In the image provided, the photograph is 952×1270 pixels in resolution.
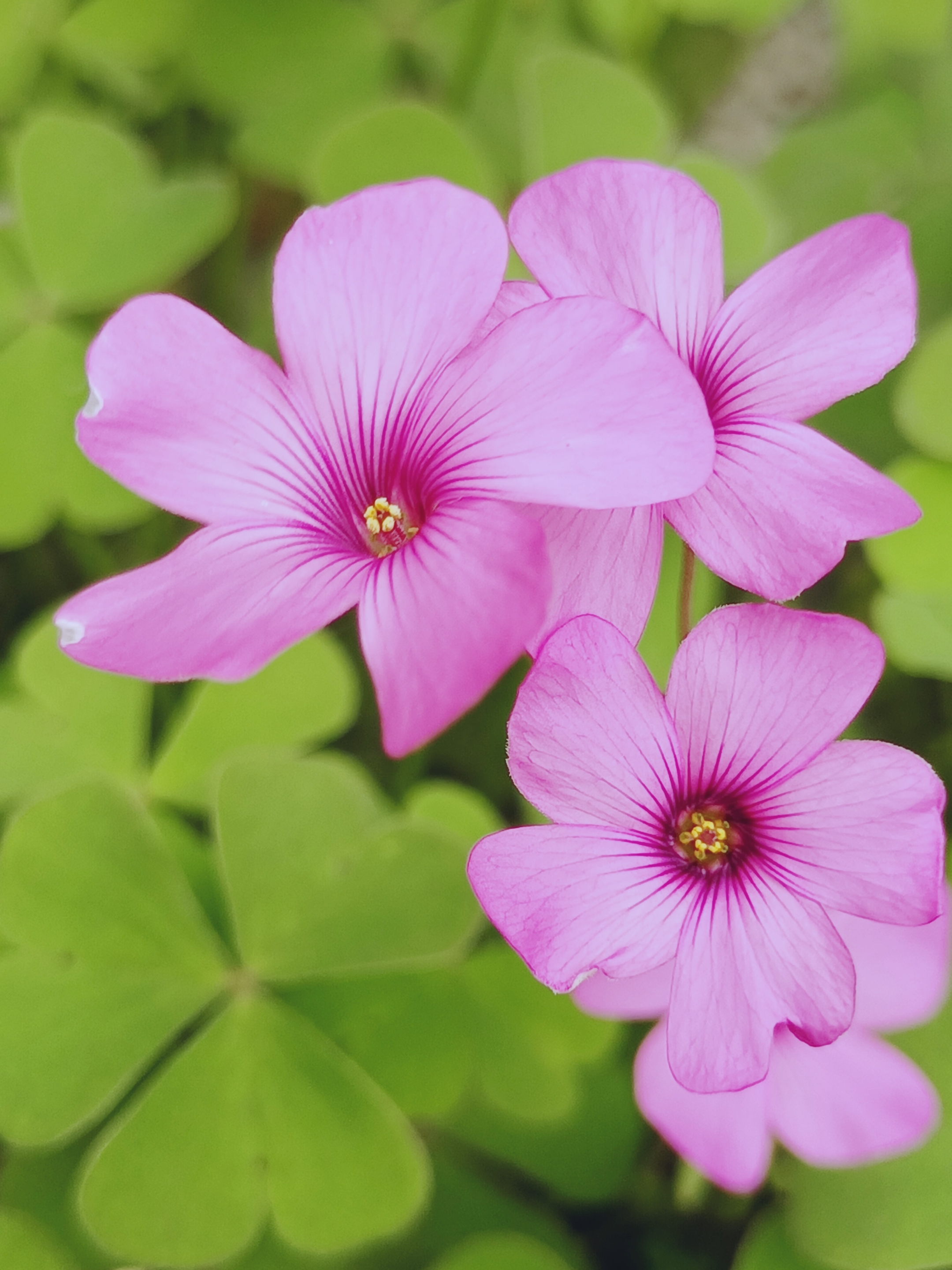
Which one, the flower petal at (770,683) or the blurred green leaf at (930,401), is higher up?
the flower petal at (770,683)

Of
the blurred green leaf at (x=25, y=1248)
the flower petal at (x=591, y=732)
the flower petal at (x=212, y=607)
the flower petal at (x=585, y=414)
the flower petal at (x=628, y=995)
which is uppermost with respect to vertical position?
the flower petal at (x=585, y=414)

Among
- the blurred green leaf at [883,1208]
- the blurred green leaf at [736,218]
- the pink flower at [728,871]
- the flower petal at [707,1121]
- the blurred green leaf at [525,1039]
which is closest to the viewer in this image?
the pink flower at [728,871]

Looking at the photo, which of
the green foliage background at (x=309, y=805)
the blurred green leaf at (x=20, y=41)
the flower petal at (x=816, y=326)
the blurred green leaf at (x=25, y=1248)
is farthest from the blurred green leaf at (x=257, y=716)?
the blurred green leaf at (x=20, y=41)

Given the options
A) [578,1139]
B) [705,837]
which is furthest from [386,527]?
[578,1139]

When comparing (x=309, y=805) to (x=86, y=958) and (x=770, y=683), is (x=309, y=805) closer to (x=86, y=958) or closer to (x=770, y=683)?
(x=86, y=958)

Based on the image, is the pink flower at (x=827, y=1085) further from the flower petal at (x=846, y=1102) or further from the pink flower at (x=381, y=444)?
the pink flower at (x=381, y=444)

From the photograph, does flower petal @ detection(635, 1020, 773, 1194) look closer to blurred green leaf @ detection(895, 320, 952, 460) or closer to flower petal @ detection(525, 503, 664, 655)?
flower petal @ detection(525, 503, 664, 655)
